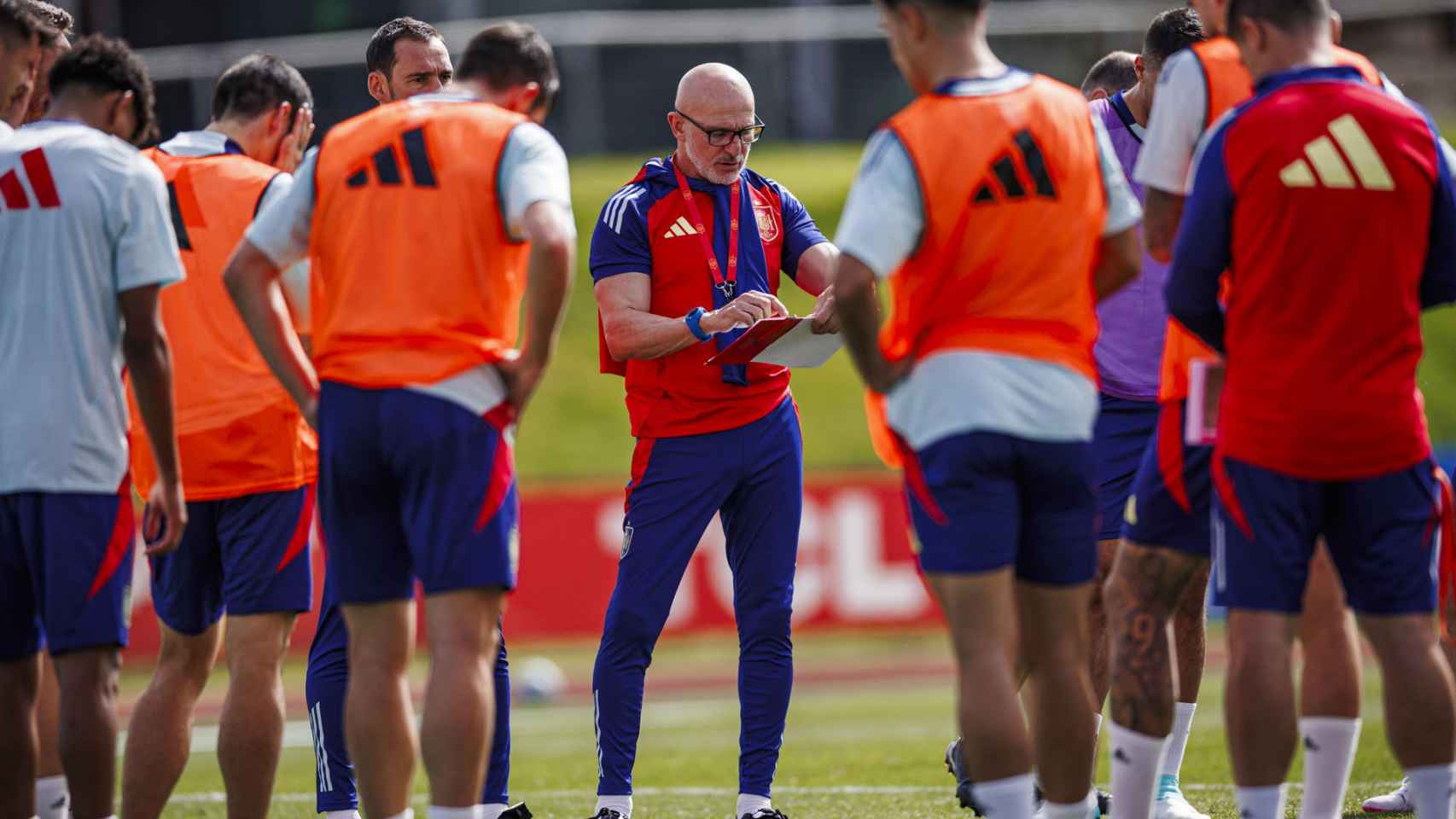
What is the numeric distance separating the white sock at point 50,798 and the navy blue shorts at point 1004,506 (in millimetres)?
2970

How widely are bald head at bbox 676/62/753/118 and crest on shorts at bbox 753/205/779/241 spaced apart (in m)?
0.44

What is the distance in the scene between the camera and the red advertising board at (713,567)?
1605 centimetres

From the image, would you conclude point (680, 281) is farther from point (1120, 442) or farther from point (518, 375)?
point (518, 375)

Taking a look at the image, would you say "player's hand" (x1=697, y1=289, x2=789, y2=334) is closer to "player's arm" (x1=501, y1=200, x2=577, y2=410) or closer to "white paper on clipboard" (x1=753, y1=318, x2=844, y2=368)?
"white paper on clipboard" (x1=753, y1=318, x2=844, y2=368)

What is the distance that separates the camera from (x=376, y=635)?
478 cm

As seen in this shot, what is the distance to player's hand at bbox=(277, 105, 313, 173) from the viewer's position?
6.12 meters

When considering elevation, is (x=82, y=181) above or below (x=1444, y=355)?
above

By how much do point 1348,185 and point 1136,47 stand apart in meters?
23.8

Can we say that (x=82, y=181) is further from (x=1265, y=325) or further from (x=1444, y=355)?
(x=1444, y=355)

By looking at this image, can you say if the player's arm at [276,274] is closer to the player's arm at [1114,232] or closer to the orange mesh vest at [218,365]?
the orange mesh vest at [218,365]

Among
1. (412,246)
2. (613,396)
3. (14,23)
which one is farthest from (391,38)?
(613,396)

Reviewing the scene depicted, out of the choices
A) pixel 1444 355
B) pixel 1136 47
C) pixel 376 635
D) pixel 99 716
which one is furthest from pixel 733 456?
pixel 1136 47

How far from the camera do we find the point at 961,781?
6.62 m

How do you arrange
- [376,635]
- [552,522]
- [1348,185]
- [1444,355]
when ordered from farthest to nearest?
[1444,355] → [552,522] → [376,635] → [1348,185]
